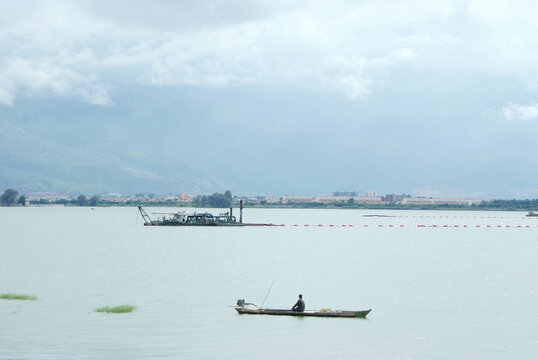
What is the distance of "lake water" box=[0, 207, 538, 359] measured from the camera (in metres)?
42.3

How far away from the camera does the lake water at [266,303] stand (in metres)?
42.3

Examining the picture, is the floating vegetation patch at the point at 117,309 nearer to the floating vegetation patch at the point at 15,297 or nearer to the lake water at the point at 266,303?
the lake water at the point at 266,303

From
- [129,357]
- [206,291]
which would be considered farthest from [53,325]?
[206,291]

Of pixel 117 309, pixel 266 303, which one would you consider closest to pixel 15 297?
pixel 117 309

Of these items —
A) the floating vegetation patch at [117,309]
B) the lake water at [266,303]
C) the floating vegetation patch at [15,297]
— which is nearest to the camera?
the lake water at [266,303]

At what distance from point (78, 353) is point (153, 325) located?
830 centimetres

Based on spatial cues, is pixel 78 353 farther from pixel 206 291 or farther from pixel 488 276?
pixel 488 276

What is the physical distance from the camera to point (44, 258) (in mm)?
96625

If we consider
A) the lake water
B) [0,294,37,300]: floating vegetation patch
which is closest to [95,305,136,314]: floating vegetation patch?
the lake water

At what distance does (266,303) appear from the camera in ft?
192

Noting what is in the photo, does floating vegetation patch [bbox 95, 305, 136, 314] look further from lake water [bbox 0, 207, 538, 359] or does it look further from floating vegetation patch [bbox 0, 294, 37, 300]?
floating vegetation patch [bbox 0, 294, 37, 300]

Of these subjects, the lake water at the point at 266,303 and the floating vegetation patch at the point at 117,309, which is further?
the floating vegetation patch at the point at 117,309

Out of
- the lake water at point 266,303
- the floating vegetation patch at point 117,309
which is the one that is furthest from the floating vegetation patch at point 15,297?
the floating vegetation patch at point 117,309

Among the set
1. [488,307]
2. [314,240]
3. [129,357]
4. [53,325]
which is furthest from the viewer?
[314,240]
